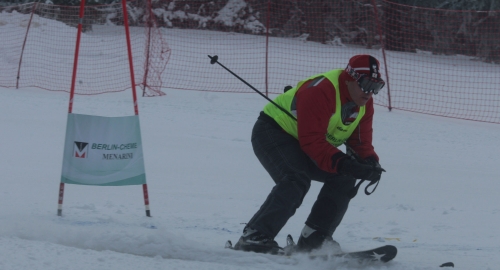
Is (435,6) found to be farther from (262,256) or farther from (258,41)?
(262,256)

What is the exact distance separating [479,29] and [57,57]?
475 inches

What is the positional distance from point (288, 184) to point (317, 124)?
0.43m

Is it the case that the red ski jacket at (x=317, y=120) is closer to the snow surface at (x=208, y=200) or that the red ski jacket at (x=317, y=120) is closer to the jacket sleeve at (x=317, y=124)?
the jacket sleeve at (x=317, y=124)

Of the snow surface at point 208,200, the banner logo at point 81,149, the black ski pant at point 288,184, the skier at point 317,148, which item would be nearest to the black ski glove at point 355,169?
the skier at point 317,148

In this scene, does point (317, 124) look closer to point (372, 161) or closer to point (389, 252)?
point (372, 161)

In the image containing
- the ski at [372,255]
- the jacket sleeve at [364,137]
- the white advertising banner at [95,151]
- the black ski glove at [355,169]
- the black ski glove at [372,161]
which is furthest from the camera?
the white advertising banner at [95,151]

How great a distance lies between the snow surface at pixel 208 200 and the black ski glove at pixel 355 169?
21.3 inches

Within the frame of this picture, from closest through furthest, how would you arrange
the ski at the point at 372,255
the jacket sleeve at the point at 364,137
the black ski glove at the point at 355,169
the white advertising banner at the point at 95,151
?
the black ski glove at the point at 355,169
the ski at the point at 372,255
the jacket sleeve at the point at 364,137
the white advertising banner at the point at 95,151

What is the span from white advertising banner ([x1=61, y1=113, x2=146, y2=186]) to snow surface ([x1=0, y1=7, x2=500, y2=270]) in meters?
0.32

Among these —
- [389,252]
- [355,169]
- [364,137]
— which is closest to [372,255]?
[389,252]

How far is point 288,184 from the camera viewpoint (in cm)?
390

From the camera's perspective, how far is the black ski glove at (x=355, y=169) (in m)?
3.71

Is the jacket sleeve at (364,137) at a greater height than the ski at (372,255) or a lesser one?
greater

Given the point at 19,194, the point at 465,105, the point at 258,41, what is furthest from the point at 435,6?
the point at 19,194
